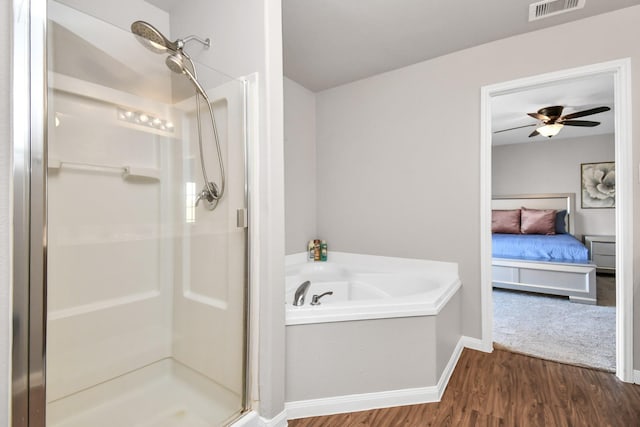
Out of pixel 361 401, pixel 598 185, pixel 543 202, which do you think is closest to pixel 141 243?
pixel 361 401

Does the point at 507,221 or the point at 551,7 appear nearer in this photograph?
the point at 551,7

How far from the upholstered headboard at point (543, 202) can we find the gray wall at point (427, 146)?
157 inches

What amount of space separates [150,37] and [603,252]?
21.1ft

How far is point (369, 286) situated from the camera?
259 cm

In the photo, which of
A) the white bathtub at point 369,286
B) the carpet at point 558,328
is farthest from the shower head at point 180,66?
the carpet at point 558,328

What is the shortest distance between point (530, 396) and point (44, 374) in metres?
2.27

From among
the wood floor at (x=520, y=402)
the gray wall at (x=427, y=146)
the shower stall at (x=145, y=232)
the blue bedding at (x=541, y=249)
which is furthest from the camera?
the blue bedding at (x=541, y=249)

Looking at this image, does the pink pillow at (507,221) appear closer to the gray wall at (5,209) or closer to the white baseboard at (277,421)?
the white baseboard at (277,421)

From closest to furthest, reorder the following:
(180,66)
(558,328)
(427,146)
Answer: (180,66) → (427,146) → (558,328)

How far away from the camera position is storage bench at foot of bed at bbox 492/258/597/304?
3467 millimetres

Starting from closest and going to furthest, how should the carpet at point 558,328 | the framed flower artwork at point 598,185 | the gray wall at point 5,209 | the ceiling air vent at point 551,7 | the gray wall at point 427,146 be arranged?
the gray wall at point 5,209
the ceiling air vent at point 551,7
the gray wall at point 427,146
the carpet at point 558,328
the framed flower artwork at point 598,185

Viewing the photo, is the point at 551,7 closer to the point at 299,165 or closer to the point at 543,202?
the point at 299,165

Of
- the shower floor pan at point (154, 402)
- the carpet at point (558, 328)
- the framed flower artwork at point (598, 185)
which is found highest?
the framed flower artwork at point (598, 185)

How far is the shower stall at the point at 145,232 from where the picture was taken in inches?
A: 52.7
